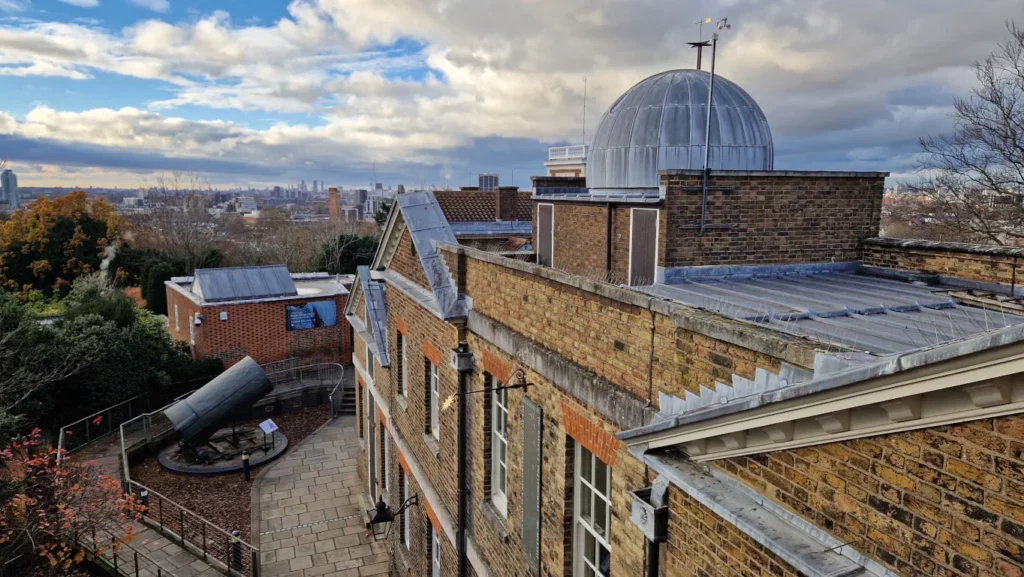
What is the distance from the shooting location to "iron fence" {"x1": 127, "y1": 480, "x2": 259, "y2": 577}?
1456 cm

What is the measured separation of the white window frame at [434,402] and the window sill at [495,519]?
7.64ft

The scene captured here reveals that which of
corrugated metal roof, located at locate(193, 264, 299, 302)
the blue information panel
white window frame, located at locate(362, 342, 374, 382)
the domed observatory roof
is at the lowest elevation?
the blue information panel

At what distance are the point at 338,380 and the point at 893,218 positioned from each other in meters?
22.6

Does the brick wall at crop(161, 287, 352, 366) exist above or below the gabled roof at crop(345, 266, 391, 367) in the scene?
below

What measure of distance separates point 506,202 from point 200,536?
1588 centimetres

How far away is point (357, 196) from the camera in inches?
7180

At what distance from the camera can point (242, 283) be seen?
2797 centimetres

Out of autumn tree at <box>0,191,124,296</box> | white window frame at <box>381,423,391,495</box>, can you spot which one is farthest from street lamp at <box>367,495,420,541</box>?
autumn tree at <box>0,191,124,296</box>

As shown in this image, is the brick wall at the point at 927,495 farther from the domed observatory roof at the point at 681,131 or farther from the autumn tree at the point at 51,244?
the autumn tree at the point at 51,244

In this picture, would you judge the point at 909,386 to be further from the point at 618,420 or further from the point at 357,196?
the point at 357,196

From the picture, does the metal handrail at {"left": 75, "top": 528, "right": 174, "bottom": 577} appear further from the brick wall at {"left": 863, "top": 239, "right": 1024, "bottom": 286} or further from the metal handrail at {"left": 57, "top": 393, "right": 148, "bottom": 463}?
the brick wall at {"left": 863, "top": 239, "right": 1024, "bottom": 286}

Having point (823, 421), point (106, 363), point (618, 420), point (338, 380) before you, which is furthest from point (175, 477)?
point (823, 421)

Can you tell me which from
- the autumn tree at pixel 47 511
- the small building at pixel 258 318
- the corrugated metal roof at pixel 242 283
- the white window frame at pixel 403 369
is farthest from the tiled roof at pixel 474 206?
the autumn tree at pixel 47 511

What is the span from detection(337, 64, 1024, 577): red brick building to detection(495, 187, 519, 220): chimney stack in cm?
1152
